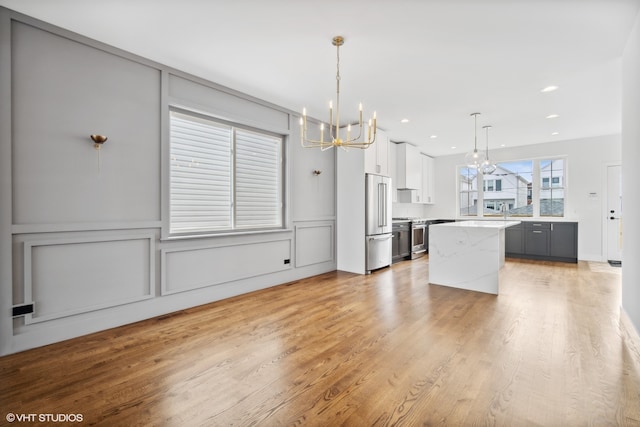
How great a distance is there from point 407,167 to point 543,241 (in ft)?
11.0

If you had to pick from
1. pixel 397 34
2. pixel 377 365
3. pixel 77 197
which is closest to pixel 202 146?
pixel 77 197

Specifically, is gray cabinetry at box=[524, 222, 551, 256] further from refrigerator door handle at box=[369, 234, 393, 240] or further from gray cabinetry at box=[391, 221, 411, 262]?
refrigerator door handle at box=[369, 234, 393, 240]

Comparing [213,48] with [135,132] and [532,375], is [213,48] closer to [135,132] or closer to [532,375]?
[135,132]

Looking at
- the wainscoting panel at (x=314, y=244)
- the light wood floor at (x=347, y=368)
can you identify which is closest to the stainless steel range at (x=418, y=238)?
the wainscoting panel at (x=314, y=244)

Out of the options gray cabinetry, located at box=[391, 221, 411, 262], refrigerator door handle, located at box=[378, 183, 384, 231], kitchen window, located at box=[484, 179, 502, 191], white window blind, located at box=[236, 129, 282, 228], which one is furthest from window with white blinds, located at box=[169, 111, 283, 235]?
kitchen window, located at box=[484, 179, 502, 191]

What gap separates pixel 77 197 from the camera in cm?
271

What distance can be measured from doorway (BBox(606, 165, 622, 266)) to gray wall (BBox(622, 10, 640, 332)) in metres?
4.24

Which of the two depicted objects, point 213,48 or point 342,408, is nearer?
point 342,408

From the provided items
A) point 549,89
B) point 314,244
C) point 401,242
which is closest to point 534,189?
point 401,242

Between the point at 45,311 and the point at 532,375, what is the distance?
151 inches

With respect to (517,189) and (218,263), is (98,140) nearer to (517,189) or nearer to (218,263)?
(218,263)

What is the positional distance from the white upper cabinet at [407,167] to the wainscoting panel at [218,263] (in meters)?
3.49

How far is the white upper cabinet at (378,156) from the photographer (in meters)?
Answer: 5.33

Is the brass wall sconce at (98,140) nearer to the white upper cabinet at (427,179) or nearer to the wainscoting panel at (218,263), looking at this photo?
the wainscoting panel at (218,263)
